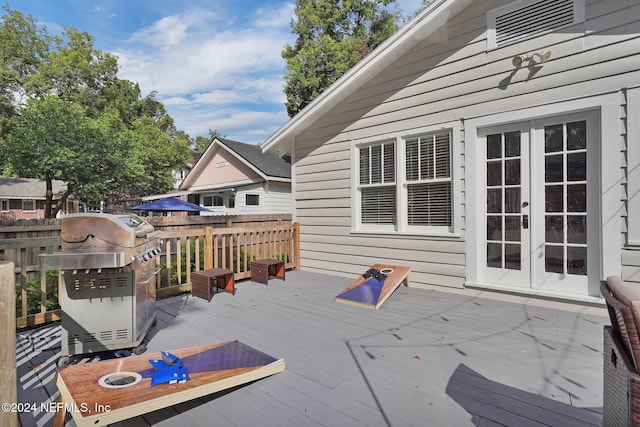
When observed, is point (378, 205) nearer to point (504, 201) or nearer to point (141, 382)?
point (504, 201)

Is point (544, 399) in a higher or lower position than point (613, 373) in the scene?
lower

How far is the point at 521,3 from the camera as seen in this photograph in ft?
12.5

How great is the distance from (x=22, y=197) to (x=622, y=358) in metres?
30.7

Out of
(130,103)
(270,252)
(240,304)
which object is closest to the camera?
(240,304)

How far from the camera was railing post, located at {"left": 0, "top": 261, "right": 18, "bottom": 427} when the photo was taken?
1.11 meters

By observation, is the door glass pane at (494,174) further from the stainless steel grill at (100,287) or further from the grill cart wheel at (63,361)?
the grill cart wheel at (63,361)

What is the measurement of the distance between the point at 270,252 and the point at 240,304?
1778mm

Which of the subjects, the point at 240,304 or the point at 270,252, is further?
the point at 270,252

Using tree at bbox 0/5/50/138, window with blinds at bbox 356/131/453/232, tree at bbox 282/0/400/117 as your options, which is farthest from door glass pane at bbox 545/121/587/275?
tree at bbox 0/5/50/138

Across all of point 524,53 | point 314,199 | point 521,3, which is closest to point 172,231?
point 314,199

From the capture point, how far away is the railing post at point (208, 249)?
4605 mm

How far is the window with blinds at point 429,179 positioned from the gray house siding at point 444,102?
7.6 inches

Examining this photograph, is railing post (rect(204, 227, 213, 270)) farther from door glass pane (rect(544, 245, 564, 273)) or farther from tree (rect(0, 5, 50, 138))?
tree (rect(0, 5, 50, 138))

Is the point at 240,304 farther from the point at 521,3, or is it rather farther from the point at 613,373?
the point at 521,3
